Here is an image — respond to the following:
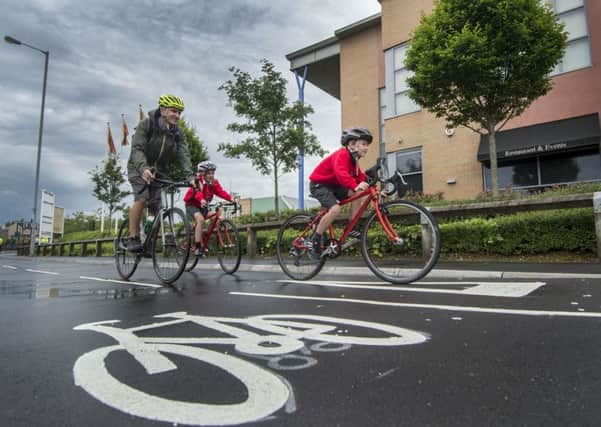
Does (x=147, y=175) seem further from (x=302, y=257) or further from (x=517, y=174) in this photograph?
(x=517, y=174)

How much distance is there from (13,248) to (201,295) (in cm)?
6441

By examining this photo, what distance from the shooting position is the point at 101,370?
1.84 metres

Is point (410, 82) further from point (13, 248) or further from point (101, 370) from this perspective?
point (13, 248)

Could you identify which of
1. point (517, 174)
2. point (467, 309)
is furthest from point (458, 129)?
point (467, 309)

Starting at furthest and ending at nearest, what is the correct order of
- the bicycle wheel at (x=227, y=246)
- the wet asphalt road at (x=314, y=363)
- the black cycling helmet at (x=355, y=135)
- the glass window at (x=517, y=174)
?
the glass window at (x=517, y=174) < the bicycle wheel at (x=227, y=246) < the black cycling helmet at (x=355, y=135) < the wet asphalt road at (x=314, y=363)

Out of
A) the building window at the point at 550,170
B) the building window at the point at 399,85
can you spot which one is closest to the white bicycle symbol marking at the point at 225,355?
the building window at the point at 550,170

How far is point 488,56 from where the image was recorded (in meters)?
11.6

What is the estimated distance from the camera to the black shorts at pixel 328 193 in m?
5.36

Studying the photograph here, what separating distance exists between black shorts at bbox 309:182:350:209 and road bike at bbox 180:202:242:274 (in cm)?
200

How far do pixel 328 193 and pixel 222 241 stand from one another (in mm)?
2660

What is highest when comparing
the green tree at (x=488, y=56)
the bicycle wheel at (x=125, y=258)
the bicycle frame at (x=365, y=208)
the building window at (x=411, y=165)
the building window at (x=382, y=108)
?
the building window at (x=382, y=108)

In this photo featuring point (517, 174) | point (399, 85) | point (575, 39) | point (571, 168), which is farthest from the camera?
point (399, 85)

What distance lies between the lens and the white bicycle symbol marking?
4.47 ft

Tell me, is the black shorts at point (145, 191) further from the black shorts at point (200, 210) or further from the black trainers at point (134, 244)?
the black shorts at point (200, 210)
